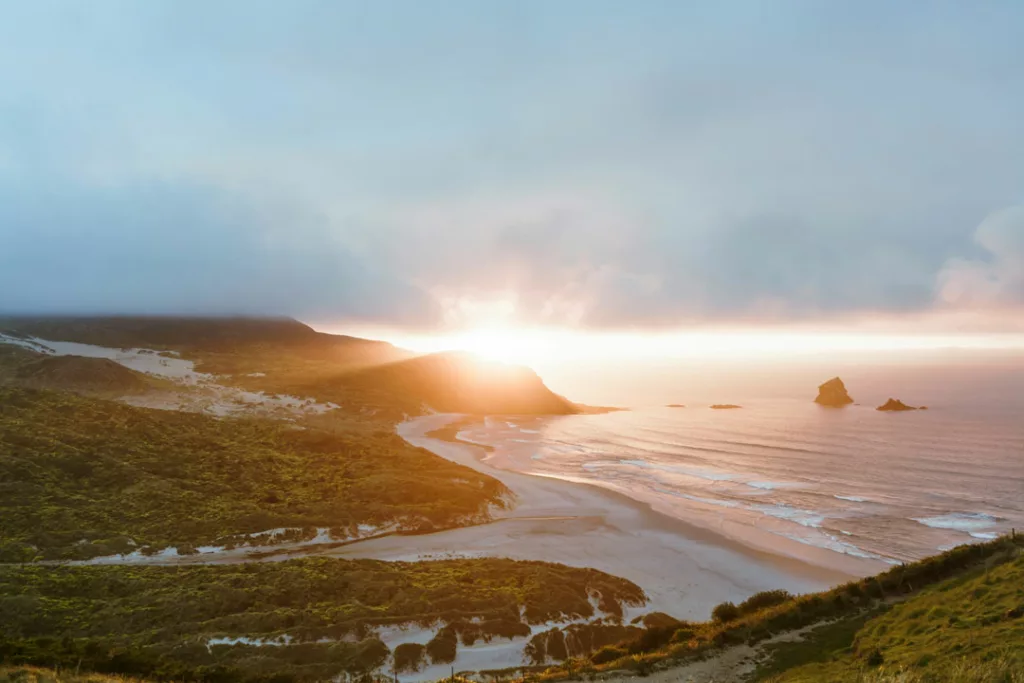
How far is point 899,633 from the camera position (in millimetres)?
18844

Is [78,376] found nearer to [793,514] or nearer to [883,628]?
[793,514]

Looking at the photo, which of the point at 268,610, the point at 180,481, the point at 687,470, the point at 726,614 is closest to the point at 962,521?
the point at 687,470

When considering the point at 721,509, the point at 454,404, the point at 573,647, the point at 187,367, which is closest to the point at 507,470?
the point at 721,509

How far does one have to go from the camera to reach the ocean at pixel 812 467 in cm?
4575

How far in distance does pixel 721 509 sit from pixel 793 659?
115 feet

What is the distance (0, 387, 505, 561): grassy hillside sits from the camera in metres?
36.2

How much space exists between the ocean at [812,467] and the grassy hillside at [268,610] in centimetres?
2408

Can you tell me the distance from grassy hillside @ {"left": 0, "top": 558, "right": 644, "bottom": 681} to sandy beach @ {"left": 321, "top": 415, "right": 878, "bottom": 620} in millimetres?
3559

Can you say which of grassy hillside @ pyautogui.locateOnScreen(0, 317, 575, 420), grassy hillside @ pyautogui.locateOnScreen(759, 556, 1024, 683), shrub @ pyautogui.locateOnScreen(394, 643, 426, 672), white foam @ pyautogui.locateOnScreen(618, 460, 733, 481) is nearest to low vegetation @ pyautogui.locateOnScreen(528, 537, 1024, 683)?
grassy hillside @ pyautogui.locateOnScreen(759, 556, 1024, 683)

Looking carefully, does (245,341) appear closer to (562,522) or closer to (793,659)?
(562,522)

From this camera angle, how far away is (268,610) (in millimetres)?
26328

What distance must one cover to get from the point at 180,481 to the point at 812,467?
78.5 meters

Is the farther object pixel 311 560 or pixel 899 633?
pixel 311 560

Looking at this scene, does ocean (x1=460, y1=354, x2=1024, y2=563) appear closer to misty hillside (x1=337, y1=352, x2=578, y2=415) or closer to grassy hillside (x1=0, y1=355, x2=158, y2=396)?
misty hillside (x1=337, y1=352, x2=578, y2=415)
